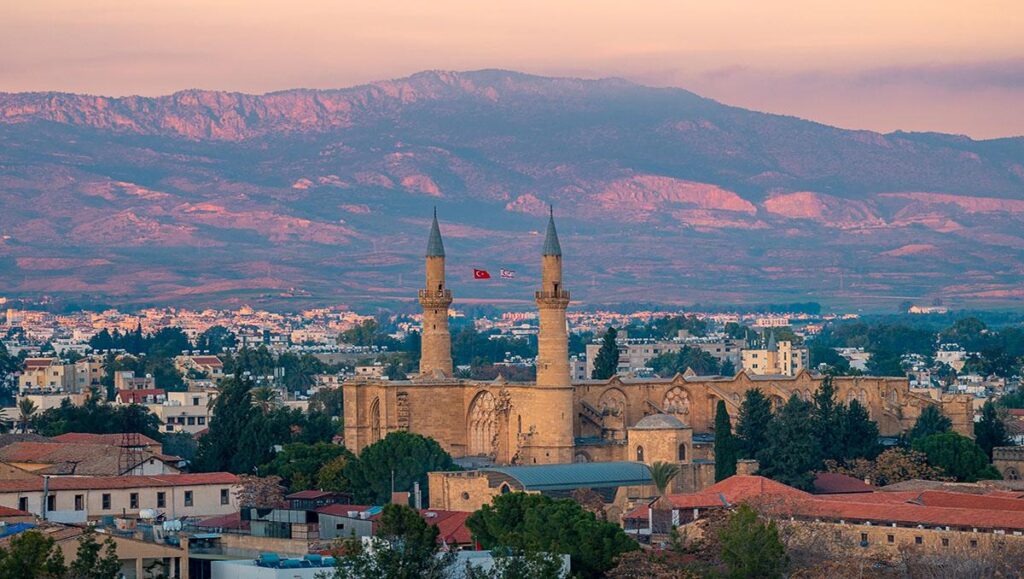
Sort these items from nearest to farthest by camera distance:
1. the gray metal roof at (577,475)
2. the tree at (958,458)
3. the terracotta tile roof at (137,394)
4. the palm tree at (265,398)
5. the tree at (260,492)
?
the tree at (260,492)
the gray metal roof at (577,475)
the tree at (958,458)
the palm tree at (265,398)
the terracotta tile roof at (137,394)

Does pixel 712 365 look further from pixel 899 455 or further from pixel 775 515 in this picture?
pixel 775 515

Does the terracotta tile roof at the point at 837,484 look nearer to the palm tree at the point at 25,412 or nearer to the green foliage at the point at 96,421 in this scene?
the green foliage at the point at 96,421

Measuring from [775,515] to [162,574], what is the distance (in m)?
19.2

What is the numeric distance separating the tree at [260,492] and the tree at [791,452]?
16.7m

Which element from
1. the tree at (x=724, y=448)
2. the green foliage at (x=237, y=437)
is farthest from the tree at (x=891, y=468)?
the green foliage at (x=237, y=437)

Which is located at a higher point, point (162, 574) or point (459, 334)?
point (459, 334)

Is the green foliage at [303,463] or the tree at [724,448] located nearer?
the green foliage at [303,463]

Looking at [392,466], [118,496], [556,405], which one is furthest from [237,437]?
[118,496]

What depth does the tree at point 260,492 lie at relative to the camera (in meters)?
71.4

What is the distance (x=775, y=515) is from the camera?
213ft

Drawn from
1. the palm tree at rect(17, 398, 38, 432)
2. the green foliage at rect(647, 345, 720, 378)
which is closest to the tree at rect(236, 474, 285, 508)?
the palm tree at rect(17, 398, 38, 432)

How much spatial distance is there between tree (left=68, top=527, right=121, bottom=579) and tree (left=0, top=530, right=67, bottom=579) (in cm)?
30

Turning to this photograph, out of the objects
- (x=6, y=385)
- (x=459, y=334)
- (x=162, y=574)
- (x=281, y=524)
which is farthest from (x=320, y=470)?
(x=459, y=334)

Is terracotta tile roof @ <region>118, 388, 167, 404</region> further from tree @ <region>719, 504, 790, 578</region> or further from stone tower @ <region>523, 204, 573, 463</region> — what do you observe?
tree @ <region>719, 504, 790, 578</region>
